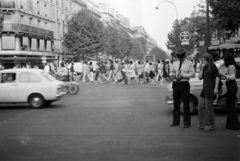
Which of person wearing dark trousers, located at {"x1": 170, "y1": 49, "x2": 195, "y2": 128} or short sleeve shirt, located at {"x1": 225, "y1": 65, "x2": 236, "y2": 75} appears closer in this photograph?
short sleeve shirt, located at {"x1": 225, "y1": 65, "x2": 236, "y2": 75}

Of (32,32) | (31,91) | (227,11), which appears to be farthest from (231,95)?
(32,32)

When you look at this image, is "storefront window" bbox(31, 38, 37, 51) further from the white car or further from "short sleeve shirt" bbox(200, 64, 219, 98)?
"short sleeve shirt" bbox(200, 64, 219, 98)

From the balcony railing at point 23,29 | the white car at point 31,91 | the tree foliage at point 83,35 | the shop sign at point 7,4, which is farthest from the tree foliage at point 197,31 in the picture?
the shop sign at point 7,4

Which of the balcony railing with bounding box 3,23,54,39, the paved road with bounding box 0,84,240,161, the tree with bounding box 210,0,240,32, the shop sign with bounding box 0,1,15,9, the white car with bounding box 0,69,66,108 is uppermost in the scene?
the shop sign with bounding box 0,1,15,9

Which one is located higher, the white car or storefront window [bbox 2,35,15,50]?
storefront window [bbox 2,35,15,50]

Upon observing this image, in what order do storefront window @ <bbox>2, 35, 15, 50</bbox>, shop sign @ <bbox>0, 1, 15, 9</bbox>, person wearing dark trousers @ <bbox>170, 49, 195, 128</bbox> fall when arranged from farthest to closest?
shop sign @ <bbox>0, 1, 15, 9</bbox>, storefront window @ <bbox>2, 35, 15, 50</bbox>, person wearing dark trousers @ <bbox>170, 49, 195, 128</bbox>

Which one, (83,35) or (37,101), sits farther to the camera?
(83,35)

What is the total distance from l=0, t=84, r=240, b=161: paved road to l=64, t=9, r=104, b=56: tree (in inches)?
2160

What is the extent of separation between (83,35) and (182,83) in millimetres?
58201

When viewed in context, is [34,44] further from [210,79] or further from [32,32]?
[210,79]

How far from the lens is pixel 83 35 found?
65.2m

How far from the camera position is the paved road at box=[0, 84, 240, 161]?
5664 millimetres

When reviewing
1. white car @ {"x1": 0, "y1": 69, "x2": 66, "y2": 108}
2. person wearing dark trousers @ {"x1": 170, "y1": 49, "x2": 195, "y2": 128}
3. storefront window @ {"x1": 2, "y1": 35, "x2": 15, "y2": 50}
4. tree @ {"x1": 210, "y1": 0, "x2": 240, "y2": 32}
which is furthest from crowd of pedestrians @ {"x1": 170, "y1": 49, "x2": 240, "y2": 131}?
storefront window @ {"x1": 2, "y1": 35, "x2": 15, "y2": 50}

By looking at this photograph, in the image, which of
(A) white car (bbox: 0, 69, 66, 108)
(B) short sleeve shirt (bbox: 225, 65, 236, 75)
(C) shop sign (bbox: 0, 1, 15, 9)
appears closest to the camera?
(B) short sleeve shirt (bbox: 225, 65, 236, 75)
